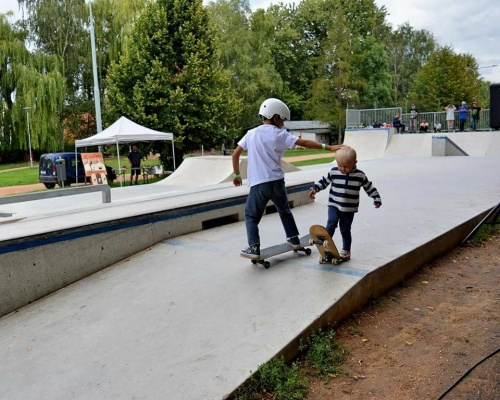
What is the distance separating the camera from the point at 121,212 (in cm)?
550

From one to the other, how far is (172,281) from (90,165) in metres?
14.9

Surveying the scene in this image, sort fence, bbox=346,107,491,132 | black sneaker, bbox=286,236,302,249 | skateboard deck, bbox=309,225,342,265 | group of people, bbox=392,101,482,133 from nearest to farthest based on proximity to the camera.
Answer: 1. skateboard deck, bbox=309,225,342,265
2. black sneaker, bbox=286,236,302,249
3. group of people, bbox=392,101,482,133
4. fence, bbox=346,107,491,132

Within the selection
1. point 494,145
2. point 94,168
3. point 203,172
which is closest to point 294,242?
point 203,172

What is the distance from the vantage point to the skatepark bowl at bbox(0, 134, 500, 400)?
9.86 feet

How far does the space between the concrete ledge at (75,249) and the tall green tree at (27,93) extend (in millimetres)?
28821

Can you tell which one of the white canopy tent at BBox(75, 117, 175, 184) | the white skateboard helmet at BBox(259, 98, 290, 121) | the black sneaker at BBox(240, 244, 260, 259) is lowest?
the black sneaker at BBox(240, 244, 260, 259)

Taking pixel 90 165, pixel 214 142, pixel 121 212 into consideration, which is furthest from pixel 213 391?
pixel 214 142

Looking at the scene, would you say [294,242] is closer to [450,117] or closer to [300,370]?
[300,370]

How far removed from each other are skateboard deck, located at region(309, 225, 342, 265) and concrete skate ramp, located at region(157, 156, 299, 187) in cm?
1066

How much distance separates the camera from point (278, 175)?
173 inches

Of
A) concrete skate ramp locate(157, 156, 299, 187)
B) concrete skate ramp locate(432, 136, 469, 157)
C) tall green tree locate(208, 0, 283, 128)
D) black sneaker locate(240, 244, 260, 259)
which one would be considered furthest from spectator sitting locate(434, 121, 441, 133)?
black sneaker locate(240, 244, 260, 259)

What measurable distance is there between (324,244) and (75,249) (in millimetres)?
2468

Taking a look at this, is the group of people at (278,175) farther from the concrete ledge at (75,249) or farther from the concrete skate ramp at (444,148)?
the concrete skate ramp at (444,148)

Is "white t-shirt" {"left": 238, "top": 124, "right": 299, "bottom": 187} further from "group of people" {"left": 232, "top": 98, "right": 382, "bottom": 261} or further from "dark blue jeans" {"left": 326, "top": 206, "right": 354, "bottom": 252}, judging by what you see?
"dark blue jeans" {"left": 326, "top": 206, "right": 354, "bottom": 252}
